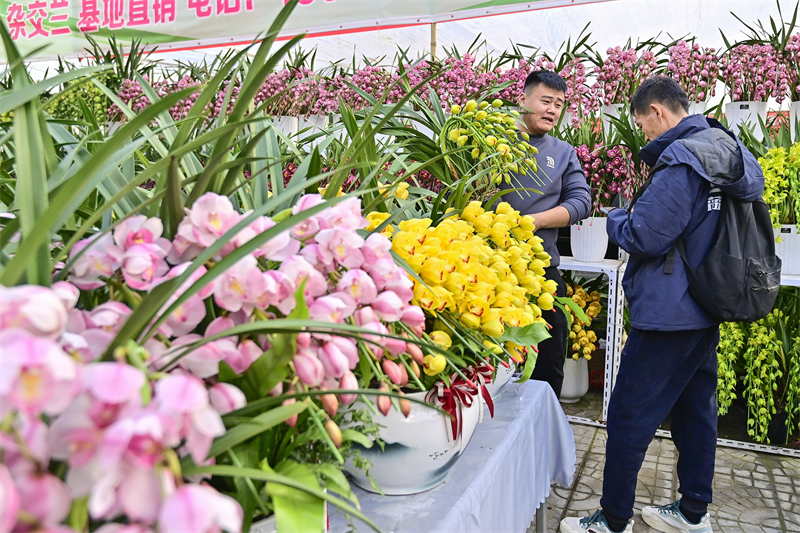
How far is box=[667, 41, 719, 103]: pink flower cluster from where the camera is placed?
94.7 inches

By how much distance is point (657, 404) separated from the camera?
64.6 inches

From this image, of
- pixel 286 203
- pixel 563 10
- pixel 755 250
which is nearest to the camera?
pixel 286 203

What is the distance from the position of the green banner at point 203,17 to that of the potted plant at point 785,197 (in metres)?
1.06

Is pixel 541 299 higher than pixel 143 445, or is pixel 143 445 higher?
pixel 143 445

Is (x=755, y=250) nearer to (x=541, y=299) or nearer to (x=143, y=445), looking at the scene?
(x=541, y=299)

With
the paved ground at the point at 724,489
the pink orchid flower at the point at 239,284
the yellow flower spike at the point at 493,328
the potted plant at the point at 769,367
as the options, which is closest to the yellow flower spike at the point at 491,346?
the yellow flower spike at the point at 493,328

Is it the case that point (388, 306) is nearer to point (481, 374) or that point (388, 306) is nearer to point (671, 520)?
point (481, 374)

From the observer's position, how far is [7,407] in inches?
10.0

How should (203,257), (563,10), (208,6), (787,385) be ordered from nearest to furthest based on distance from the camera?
(203,257), (787,385), (563,10), (208,6)

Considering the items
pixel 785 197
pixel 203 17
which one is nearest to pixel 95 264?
pixel 785 197

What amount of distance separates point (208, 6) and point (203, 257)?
3347 mm

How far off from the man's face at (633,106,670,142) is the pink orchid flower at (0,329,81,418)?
1.77 meters

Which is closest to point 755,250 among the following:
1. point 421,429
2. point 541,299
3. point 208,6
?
point 541,299

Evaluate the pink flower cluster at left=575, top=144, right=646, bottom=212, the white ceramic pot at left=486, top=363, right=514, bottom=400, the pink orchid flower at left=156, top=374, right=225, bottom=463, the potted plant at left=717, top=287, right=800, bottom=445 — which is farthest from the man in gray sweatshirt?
the pink orchid flower at left=156, top=374, right=225, bottom=463
